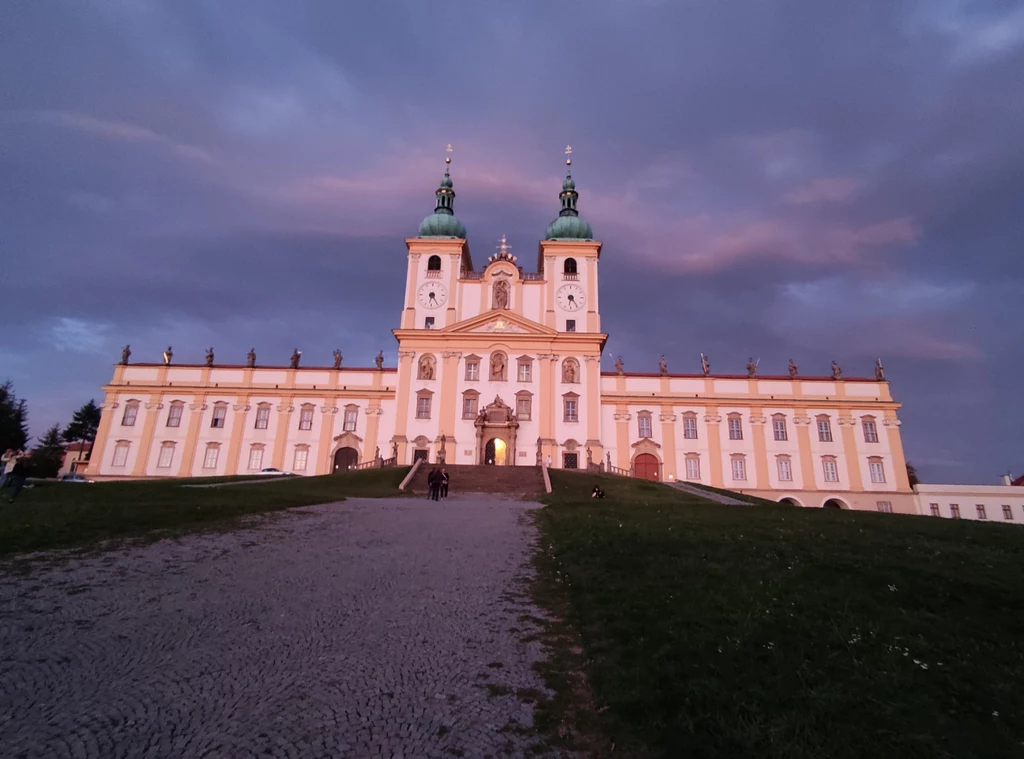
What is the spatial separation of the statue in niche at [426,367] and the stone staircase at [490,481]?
10991 millimetres

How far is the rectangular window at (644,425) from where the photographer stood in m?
46.3

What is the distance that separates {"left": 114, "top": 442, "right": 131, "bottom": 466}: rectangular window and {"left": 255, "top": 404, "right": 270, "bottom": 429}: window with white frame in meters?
10.8

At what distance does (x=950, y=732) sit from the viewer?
380cm

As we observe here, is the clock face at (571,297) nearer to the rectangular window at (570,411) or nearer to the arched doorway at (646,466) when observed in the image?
the rectangular window at (570,411)

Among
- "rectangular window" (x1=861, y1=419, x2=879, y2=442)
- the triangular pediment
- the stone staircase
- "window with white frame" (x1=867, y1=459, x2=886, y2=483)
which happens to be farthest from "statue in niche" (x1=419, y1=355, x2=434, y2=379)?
"window with white frame" (x1=867, y1=459, x2=886, y2=483)

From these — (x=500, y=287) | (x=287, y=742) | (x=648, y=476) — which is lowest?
(x=287, y=742)

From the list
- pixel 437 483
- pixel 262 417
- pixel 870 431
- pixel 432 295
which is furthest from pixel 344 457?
pixel 870 431

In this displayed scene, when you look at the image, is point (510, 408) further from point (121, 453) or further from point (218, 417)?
point (121, 453)

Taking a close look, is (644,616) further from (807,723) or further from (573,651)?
(807,723)

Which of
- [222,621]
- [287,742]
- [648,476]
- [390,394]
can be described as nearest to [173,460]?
[390,394]

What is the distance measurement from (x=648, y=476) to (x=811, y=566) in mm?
37453

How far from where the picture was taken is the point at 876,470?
4528cm

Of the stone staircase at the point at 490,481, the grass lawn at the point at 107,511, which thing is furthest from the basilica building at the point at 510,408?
the grass lawn at the point at 107,511

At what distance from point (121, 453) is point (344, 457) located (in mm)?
18621
